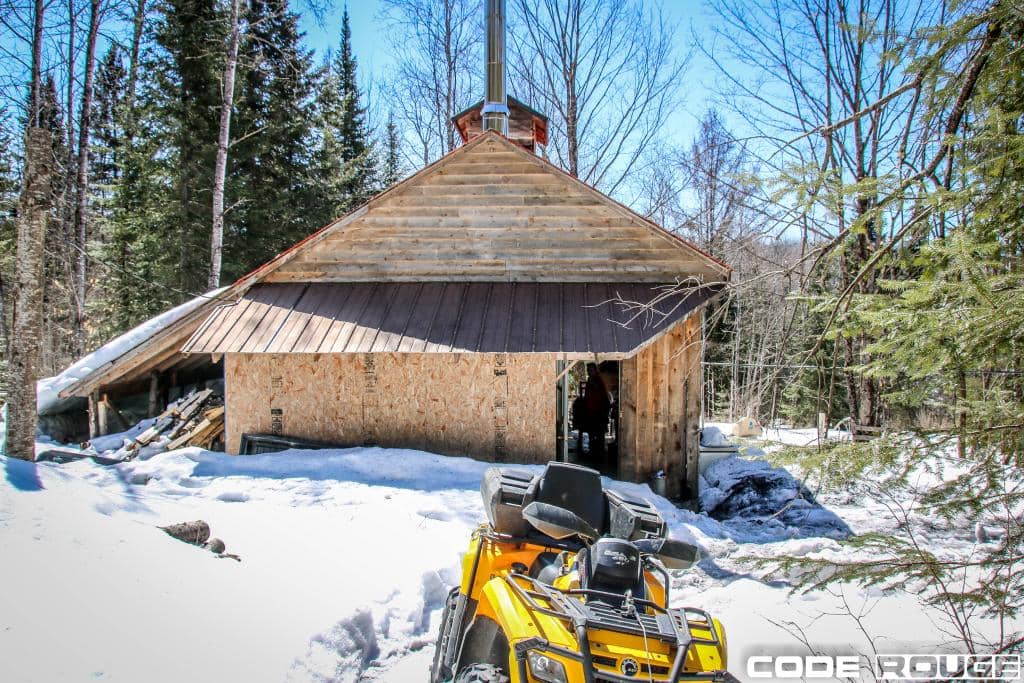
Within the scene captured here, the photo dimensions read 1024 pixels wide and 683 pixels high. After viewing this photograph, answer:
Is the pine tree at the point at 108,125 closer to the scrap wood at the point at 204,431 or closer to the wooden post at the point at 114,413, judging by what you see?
the wooden post at the point at 114,413

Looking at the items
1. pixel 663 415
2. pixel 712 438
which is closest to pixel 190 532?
pixel 663 415

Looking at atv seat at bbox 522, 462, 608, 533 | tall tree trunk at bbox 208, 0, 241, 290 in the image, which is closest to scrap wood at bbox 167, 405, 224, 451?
tall tree trunk at bbox 208, 0, 241, 290

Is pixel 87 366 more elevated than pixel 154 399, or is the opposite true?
pixel 87 366

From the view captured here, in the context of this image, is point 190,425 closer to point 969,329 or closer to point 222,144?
point 222,144

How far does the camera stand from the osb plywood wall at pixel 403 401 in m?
9.62

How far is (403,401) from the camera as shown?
9.76 m

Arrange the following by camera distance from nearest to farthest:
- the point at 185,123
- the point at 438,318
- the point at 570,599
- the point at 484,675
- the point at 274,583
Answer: the point at 570,599, the point at 484,675, the point at 274,583, the point at 438,318, the point at 185,123

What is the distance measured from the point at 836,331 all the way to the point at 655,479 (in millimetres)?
6643

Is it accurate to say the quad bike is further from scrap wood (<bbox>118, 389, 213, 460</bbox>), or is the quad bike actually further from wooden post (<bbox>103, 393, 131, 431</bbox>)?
wooden post (<bbox>103, 393, 131, 431</bbox>)

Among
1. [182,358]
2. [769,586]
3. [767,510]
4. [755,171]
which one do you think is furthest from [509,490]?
[182,358]

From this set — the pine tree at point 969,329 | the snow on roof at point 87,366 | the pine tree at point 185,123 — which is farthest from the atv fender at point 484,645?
the pine tree at point 185,123

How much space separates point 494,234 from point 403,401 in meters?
3.35

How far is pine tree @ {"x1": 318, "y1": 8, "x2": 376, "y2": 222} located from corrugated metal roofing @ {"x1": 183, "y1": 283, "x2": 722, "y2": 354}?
1215 cm

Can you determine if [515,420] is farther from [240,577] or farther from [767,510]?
[240,577]
